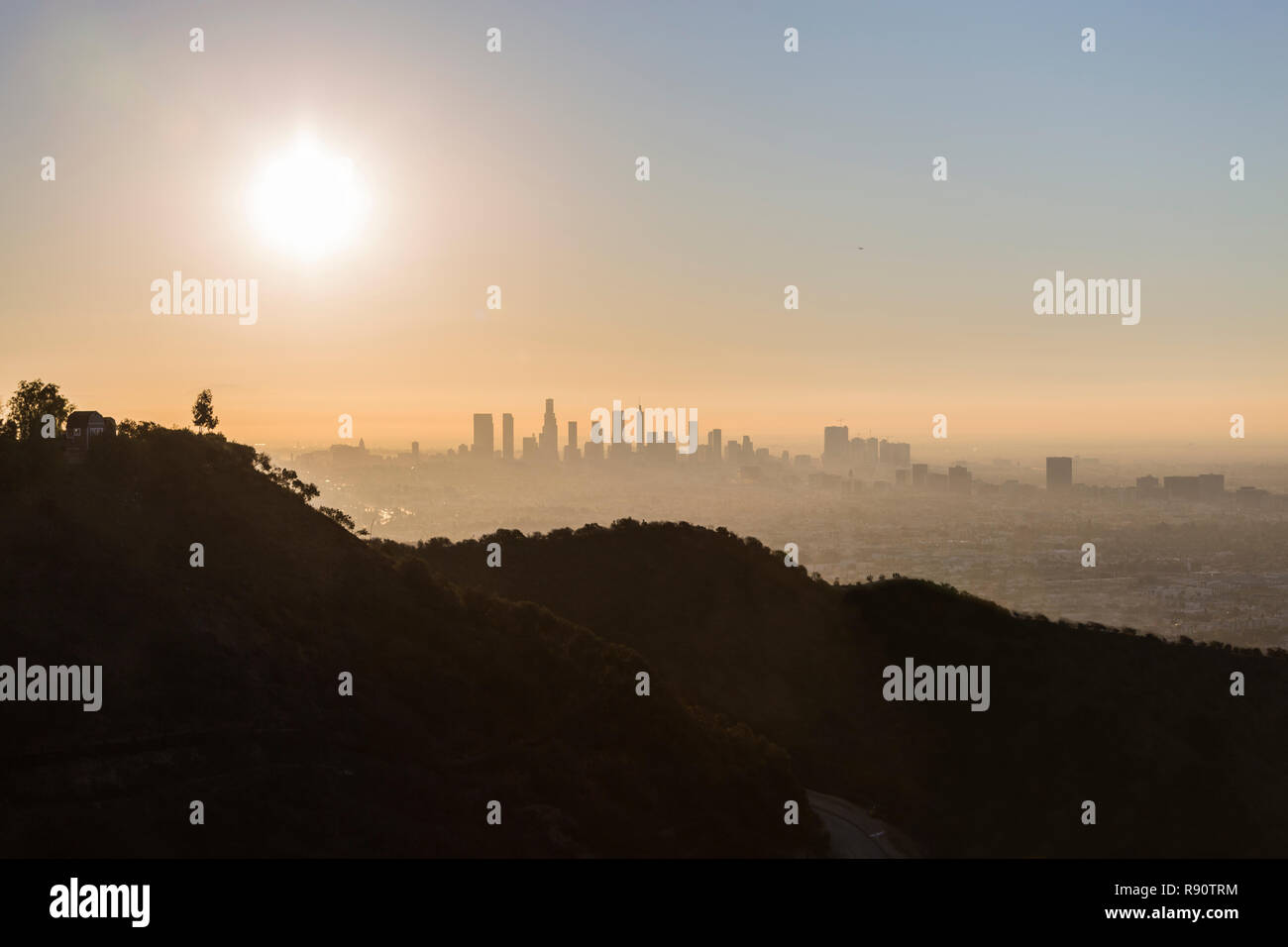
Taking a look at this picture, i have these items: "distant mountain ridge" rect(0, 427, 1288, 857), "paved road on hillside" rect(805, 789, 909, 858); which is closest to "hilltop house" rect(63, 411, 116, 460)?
"distant mountain ridge" rect(0, 427, 1288, 857)

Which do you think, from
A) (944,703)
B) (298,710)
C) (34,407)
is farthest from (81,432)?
(944,703)

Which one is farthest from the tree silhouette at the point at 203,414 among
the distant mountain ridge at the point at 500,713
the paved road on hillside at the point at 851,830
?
the paved road on hillside at the point at 851,830

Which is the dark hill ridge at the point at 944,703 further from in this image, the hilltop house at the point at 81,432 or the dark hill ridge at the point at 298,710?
the hilltop house at the point at 81,432

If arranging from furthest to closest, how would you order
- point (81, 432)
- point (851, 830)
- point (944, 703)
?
point (944, 703), point (81, 432), point (851, 830)

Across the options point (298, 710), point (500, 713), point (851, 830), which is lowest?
point (851, 830)

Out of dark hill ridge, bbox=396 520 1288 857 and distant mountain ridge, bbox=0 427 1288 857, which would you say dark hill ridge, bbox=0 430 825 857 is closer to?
distant mountain ridge, bbox=0 427 1288 857

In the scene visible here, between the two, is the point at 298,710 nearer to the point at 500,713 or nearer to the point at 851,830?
the point at 500,713
